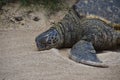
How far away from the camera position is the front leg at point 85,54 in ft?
11.0

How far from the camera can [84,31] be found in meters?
4.01

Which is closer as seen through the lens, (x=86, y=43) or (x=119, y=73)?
(x=119, y=73)

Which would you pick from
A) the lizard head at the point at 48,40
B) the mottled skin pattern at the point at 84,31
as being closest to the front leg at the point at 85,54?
the mottled skin pattern at the point at 84,31

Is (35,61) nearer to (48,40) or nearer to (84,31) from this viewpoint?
(48,40)

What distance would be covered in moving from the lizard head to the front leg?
8.9 inches

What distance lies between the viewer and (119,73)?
9.93 feet

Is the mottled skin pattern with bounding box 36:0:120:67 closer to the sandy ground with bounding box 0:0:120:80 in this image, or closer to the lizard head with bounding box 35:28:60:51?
the lizard head with bounding box 35:28:60:51

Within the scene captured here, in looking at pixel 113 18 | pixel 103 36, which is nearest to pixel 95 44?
pixel 103 36

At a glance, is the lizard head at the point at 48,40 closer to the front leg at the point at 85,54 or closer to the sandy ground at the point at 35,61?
the sandy ground at the point at 35,61

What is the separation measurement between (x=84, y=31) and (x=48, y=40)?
1.54ft

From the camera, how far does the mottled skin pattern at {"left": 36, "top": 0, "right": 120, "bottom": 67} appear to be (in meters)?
3.83

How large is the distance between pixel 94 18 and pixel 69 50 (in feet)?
1.85

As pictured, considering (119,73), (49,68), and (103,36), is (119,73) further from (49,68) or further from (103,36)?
(103,36)

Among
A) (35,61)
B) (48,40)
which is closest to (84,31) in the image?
(48,40)
